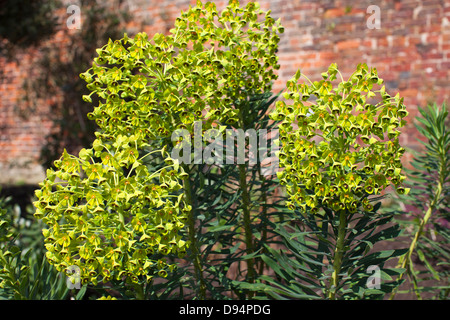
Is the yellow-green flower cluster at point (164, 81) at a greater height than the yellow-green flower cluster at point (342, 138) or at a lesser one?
greater

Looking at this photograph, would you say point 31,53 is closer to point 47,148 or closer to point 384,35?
point 47,148

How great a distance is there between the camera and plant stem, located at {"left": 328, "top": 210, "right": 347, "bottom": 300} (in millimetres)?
1186

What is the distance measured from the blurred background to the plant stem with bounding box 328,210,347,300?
216 cm

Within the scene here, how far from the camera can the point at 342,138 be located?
3.54ft

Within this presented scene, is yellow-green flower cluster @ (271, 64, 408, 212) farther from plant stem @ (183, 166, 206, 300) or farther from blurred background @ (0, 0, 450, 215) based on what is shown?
blurred background @ (0, 0, 450, 215)

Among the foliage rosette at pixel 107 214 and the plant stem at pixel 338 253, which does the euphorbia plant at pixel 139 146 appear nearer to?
the foliage rosette at pixel 107 214

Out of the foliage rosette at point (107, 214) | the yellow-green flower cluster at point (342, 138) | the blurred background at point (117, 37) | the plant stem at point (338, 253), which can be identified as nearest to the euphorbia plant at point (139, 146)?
the foliage rosette at point (107, 214)

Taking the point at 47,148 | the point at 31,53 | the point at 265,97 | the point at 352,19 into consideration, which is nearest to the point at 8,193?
the point at 47,148

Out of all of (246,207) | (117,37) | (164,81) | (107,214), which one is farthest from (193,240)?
(117,37)

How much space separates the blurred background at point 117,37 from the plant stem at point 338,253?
2.16 metres

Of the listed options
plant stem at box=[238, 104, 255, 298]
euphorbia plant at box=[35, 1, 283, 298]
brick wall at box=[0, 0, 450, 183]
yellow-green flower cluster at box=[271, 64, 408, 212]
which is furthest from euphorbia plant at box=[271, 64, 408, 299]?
brick wall at box=[0, 0, 450, 183]

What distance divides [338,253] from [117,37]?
18.2 ft

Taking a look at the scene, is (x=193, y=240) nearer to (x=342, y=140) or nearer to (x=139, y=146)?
(x=139, y=146)

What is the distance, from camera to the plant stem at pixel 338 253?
1.19 m
